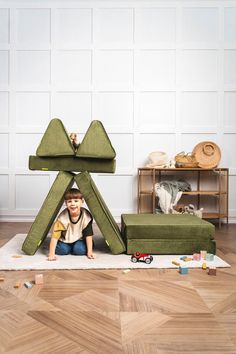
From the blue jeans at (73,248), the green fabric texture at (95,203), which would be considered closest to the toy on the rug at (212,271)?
the green fabric texture at (95,203)

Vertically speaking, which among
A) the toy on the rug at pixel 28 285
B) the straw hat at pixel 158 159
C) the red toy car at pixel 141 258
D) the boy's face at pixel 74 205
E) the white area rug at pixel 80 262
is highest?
the straw hat at pixel 158 159

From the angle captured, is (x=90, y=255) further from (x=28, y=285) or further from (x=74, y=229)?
(x=28, y=285)

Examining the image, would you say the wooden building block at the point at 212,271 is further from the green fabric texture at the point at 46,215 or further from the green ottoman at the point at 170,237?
the green fabric texture at the point at 46,215

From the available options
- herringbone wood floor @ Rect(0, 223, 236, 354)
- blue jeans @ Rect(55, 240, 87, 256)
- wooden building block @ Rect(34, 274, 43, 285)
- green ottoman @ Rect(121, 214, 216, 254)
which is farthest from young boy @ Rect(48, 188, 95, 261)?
wooden building block @ Rect(34, 274, 43, 285)

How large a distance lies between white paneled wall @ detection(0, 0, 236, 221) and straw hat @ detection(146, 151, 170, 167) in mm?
255

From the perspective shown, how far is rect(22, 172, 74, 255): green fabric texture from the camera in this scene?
3.00m

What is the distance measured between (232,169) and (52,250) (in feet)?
10.9

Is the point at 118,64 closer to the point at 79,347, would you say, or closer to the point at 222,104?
the point at 222,104

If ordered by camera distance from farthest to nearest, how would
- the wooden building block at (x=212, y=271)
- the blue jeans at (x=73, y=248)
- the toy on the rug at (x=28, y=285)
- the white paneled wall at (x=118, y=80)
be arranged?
the white paneled wall at (x=118, y=80), the blue jeans at (x=73, y=248), the wooden building block at (x=212, y=271), the toy on the rug at (x=28, y=285)

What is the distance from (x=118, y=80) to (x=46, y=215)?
2929 millimetres

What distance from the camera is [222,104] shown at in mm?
5242

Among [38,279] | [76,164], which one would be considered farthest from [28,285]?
[76,164]

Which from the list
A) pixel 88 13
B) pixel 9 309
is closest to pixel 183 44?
pixel 88 13

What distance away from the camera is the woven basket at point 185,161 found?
489 cm
